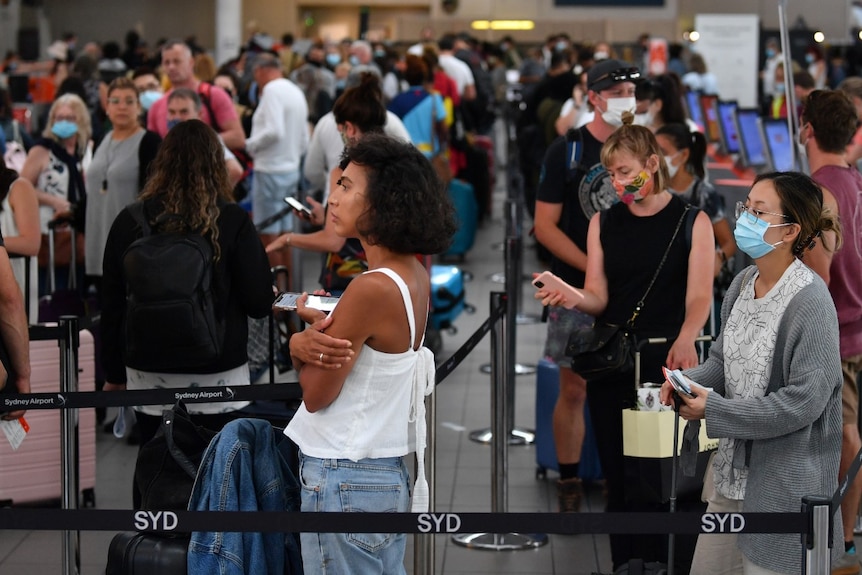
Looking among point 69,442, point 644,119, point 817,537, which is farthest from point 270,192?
point 817,537

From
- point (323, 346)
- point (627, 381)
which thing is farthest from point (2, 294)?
point (627, 381)

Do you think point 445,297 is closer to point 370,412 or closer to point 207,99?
point 207,99

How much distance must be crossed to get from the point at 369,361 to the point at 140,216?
1702 mm

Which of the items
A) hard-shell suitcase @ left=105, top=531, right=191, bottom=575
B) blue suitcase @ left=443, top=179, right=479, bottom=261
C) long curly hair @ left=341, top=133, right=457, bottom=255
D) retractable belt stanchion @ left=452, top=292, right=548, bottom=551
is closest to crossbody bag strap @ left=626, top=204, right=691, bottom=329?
retractable belt stanchion @ left=452, top=292, right=548, bottom=551

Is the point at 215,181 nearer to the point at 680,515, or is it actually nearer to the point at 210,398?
the point at 210,398

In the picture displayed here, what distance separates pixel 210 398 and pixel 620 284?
56.4 inches

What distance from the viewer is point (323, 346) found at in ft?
9.18

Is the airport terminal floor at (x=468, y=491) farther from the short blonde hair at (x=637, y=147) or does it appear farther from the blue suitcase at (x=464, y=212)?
the blue suitcase at (x=464, y=212)

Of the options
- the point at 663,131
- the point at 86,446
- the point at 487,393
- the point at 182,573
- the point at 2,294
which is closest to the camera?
the point at 182,573

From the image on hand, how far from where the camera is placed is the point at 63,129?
694 cm

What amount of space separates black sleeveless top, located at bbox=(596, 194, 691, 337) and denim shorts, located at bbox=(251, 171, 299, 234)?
15.3 feet

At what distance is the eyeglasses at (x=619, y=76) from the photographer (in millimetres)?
5102

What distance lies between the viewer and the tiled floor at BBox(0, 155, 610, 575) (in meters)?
4.78

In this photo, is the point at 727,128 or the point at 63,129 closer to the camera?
the point at 63,129
